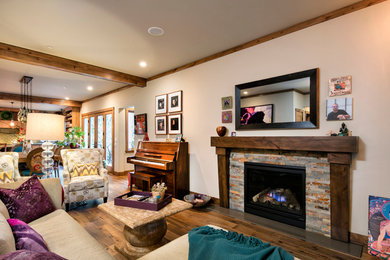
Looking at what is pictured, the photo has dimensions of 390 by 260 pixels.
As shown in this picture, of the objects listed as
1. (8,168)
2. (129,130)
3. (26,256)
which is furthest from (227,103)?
(129,130)

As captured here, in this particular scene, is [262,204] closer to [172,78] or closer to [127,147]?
[172,78]

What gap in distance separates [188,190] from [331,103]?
2803 mm

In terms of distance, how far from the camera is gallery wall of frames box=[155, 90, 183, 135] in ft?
14.0

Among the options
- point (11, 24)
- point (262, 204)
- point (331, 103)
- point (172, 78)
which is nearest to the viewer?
point (331, 103)

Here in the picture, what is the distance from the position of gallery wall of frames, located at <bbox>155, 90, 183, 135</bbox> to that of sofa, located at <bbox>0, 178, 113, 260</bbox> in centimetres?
258

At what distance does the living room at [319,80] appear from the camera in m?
2.17

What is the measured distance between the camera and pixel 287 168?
2.75 meters

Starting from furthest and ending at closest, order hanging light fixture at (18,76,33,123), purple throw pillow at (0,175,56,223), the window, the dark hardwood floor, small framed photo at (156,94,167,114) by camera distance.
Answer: the window, hanging light fixture at (18,76,33,123), small framed photo at (156,94,167,114), the dark hardwood floor, purple throw pillow at (0,175,56,223)

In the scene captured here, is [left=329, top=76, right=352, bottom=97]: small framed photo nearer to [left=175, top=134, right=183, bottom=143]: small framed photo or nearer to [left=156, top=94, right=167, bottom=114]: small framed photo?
[left=175, top=134, right=183, bottom=143]: small framed photo

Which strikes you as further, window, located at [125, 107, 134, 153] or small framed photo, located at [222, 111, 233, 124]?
window, located at [125, 107, 134, 153]

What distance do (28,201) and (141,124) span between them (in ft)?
11.6

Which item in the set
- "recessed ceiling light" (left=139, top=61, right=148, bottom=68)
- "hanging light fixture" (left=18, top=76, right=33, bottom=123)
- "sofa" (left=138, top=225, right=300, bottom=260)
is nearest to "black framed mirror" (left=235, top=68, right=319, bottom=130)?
"recessed ceiling light" (left=139, top=61, right=148, bottom=68)

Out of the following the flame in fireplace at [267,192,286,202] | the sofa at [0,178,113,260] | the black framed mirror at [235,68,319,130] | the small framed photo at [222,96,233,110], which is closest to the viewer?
the sofa at [0,178,113,260]

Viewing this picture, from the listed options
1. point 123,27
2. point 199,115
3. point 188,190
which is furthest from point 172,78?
point 188,190
